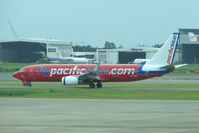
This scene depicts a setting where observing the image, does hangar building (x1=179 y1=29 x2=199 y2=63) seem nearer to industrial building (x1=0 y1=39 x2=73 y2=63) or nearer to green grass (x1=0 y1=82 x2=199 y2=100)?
industrial building (x1=0 y1=39 x2=73 y2=63)

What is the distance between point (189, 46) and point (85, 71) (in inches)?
3121

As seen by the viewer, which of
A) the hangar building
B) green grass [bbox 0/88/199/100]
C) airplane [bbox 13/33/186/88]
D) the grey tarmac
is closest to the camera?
the grey tarmac

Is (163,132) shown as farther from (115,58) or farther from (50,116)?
(115,58)

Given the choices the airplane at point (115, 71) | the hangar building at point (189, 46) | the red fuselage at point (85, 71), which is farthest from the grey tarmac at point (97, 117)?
the hangar building at point (189, 46)

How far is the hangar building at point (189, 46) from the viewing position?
114213 millimetres

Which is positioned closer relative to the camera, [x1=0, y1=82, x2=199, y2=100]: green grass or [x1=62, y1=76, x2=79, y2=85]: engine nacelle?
[x1=0, y1=82, x2=199, y2=100]: green grass

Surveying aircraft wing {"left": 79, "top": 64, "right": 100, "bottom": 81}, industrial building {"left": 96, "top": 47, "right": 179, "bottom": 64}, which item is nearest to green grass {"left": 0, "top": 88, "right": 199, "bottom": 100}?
aircraft wing {"left": 79, "top": 64, "right": 100, "bottom": 81}

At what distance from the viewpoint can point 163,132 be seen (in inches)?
641

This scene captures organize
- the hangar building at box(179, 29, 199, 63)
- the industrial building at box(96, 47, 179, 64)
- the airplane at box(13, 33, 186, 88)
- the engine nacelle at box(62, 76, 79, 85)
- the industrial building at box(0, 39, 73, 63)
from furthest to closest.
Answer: the industrial building at box(0, 39, 73, 63)
the industrial building at box(96, 47, 179, 64)
the hangar building at box(179, 29, 199, 63)
the airplane at box(13, 33, 186, 88)
the engine nacelle at box(62, 76, 79, 85)

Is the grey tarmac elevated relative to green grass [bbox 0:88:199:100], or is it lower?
elevated

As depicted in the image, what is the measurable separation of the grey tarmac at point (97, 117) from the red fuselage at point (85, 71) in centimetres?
1728

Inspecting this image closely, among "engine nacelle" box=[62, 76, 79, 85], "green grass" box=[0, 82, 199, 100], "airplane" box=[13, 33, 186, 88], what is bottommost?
"green grass" box=[0, 82, 199, 100]

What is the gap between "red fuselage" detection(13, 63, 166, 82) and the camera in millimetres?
44969

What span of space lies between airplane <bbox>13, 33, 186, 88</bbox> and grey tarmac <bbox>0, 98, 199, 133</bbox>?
16604mm
